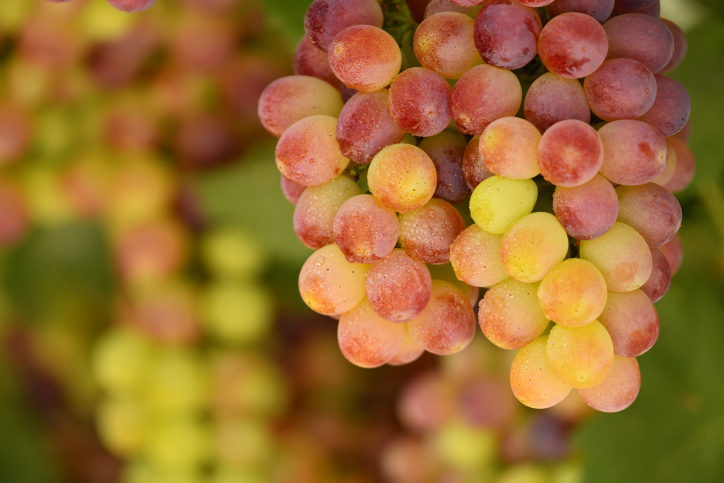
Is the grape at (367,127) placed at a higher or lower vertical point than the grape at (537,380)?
higher

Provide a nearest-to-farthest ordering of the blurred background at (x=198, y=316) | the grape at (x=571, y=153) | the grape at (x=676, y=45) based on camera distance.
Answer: the grape at (x=571, y=153) < the grape at (x=676, y=45) < the blurred background at (x=198, y=316)

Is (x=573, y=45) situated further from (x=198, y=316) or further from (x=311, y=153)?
(x=198, y=316)

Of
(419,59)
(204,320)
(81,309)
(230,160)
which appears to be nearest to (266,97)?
(419,59)

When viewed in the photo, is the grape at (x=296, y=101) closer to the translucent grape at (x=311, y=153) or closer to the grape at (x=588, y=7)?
the translucent grape at (x=311, y=153)

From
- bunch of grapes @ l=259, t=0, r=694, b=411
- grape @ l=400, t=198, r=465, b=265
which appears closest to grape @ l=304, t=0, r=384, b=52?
bunch of grapes @ l=259, t=0, r=694, b=411

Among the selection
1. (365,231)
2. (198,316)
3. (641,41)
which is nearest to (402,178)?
(365,231)

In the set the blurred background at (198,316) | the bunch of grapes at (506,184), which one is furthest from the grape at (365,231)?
the blurred background at (198,316)
